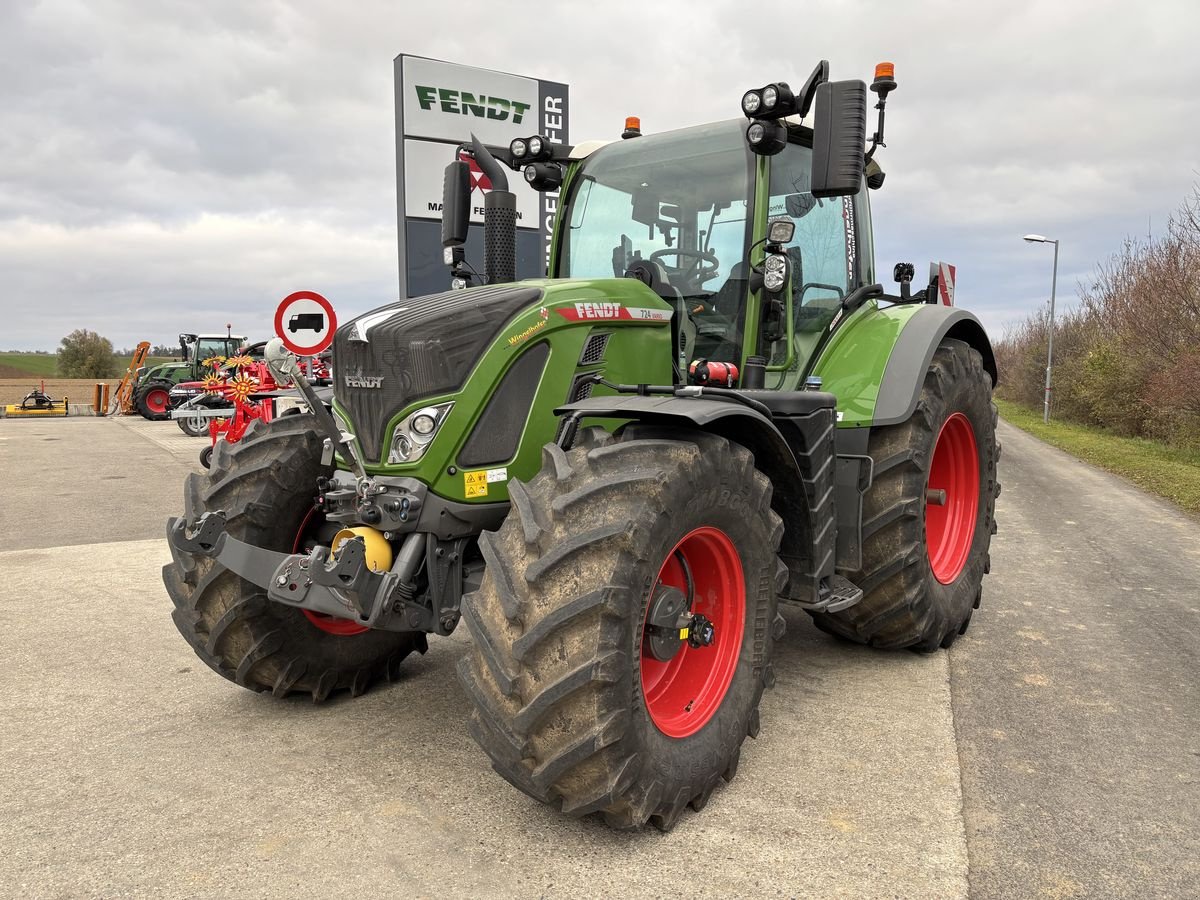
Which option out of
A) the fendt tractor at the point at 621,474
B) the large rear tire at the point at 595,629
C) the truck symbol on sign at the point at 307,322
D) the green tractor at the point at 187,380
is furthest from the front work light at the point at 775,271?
the green tractor at the point at 187,380

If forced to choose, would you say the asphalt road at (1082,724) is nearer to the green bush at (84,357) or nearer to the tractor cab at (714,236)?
the tractor cab at (714,236)

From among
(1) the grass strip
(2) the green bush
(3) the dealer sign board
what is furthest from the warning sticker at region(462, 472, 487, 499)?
(2) the green bush

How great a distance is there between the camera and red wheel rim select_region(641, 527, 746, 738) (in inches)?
→ 121

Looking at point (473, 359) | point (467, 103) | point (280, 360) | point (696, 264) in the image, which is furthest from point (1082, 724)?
point (467, 103)

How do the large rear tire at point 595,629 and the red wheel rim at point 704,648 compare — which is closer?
the large rear tire at point 595,629

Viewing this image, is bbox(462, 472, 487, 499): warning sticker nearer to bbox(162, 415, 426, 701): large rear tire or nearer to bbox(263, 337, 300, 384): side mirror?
bbox(263, 337, 300, 384): side mirror

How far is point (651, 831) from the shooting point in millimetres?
2742

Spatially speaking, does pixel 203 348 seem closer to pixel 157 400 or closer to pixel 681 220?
pixel 157 400

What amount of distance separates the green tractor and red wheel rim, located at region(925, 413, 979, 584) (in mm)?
24134

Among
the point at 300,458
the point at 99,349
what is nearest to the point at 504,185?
the point at 300,458

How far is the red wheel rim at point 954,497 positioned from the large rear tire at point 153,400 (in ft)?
82.6

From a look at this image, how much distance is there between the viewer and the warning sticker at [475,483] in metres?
3.04

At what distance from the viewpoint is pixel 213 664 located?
3586mm

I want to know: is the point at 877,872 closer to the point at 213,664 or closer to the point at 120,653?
the point at 213,664
